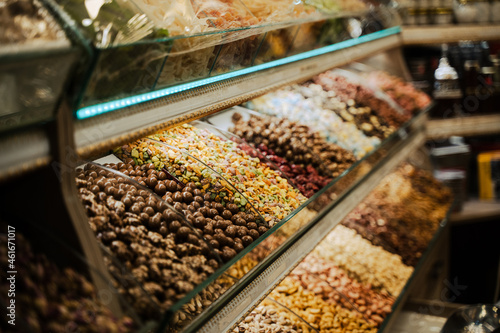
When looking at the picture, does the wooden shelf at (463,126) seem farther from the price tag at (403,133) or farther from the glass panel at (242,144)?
the glass panel at (242,144)

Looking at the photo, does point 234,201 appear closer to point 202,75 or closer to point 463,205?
point 202,75

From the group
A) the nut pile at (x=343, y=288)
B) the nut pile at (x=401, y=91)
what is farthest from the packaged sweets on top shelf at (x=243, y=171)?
the nut pile at (x=401, y=91)

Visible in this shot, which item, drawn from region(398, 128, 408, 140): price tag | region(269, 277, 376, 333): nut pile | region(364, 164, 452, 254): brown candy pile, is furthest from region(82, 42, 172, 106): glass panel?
region(398, 128, 408, 140): price tag

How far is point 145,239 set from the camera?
99cm

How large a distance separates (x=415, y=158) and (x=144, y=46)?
278cm

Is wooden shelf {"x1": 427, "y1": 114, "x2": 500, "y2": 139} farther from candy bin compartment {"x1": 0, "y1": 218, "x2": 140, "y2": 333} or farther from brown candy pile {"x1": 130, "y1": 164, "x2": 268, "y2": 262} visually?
candy bin compartment {"x1": 0, "y1": 218, "x2": 140, "y2": 333}

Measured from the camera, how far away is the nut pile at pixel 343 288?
70.6 inches

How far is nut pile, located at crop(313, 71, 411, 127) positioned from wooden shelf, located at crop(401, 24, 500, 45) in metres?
0.70

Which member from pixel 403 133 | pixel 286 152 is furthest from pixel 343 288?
pixel 403 133

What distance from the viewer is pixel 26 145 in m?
0.75

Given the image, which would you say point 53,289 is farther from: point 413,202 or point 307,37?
point 413,202

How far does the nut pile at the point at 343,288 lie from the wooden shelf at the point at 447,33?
6.73 ft

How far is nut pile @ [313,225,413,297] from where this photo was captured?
2000mm

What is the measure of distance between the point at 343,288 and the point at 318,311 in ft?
0.72
